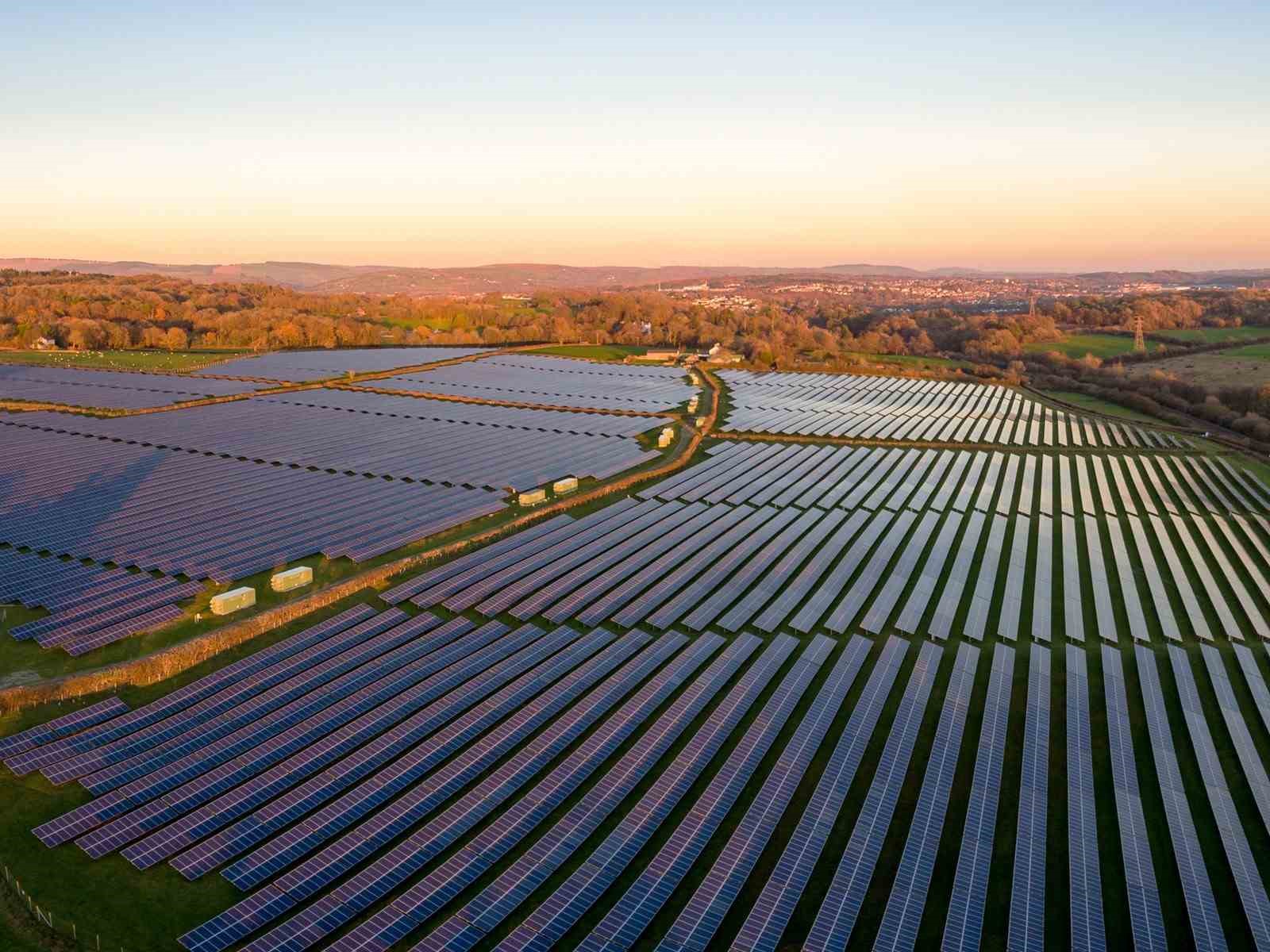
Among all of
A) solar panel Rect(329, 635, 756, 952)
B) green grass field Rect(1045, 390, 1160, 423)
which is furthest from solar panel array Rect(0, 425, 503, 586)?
green grass field Rect(1045, 390, 1160, 423)

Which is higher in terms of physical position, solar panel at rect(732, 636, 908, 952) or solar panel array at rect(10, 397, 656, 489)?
solar panel array at rect(10, 397, 656, 489)

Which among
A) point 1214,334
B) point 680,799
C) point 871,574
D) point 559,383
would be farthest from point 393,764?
point 1214,334

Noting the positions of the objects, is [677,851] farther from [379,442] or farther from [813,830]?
[379,442]

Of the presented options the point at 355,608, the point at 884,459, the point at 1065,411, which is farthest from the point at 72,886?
the point at 1065,411

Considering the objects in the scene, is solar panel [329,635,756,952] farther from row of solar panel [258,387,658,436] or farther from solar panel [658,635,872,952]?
row of solar panel [258,387,658,436]

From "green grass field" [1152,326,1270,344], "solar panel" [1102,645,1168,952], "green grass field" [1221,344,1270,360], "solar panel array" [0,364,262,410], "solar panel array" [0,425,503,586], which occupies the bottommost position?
"solar panel" [1102,645,1168,952]

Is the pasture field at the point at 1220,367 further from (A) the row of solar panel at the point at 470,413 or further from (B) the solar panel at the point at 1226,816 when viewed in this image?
(B) the solar panel at the point at 1226,816
